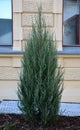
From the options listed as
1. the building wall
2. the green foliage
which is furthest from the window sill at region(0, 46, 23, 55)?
the green foliage

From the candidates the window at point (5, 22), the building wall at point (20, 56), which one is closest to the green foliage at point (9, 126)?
the building wall at point (20, 56)

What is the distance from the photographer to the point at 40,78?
4.96 metres

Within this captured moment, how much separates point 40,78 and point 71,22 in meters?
3.04

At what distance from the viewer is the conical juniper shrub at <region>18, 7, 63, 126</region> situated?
16.3 ft

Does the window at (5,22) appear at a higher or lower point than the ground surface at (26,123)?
higher

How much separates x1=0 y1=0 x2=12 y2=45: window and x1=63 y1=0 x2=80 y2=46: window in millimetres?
1213

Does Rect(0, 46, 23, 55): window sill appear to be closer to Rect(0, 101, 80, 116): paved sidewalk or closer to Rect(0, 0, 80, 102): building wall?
Rect(0, 0, 80, 102): building wall

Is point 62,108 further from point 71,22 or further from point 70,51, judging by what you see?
point 71,22

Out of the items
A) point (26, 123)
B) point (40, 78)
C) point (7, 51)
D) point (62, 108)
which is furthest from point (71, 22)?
point (26, 123)

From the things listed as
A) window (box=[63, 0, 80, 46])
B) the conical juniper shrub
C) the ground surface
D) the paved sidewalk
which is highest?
window (box=[63, 0, 80, 46])

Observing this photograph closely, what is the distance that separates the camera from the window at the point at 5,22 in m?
7.61

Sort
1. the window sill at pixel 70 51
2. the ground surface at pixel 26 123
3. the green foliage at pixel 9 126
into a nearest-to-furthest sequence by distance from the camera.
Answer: the green foliage at pixel 9 126 → the ground surface at pixel 26 123 → the window sill at pixel 70 51

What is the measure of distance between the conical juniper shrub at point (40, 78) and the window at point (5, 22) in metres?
2.62

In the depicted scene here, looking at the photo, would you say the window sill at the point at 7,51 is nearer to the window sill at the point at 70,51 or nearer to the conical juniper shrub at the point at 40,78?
the window sill at the point at 70,51
